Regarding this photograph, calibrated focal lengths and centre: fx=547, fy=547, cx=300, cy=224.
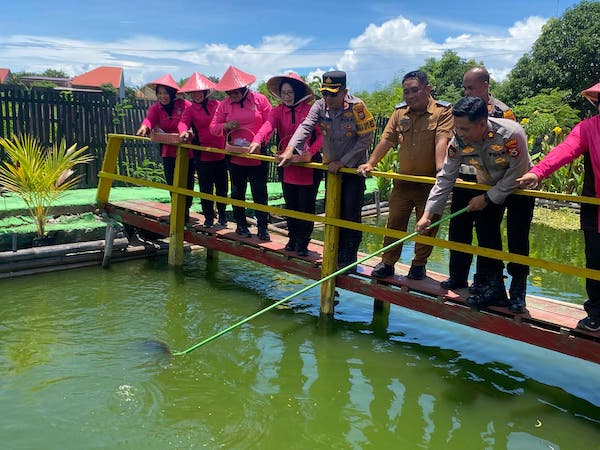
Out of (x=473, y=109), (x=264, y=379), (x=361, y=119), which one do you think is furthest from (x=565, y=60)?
(x=264, y=379)

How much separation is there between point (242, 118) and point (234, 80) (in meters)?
0.37

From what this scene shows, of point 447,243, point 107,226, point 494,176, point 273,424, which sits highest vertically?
point 494,176

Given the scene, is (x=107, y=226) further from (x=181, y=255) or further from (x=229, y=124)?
(x=229, y=124)

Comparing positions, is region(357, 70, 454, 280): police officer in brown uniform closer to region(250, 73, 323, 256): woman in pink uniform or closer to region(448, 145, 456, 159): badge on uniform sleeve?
region(448, 145, 456, 159): badge on uniform sleeve

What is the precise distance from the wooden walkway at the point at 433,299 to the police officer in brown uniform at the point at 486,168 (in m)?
0.15

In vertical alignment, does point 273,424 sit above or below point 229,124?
below

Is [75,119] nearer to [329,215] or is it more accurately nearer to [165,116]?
[165,116]

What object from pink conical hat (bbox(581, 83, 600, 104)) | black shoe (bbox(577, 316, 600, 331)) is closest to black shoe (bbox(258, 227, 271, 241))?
black shoe (bbox(577, 316, 600, 331))

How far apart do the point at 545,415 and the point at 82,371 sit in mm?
3142

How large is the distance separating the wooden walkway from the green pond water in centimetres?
46

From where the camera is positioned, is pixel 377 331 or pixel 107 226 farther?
pixel 107 226

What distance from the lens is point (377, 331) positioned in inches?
195

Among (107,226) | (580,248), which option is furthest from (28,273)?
(580,248)

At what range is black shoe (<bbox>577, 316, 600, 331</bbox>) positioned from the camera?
341cm
